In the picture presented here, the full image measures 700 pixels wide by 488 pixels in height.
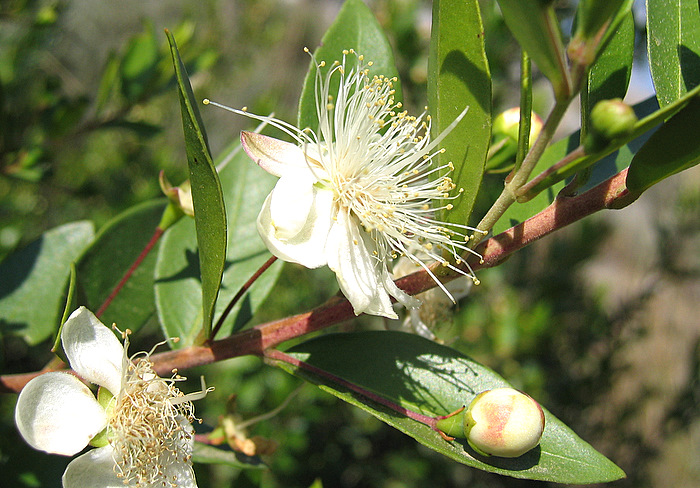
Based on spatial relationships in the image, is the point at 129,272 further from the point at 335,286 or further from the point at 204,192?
the point at 335,286

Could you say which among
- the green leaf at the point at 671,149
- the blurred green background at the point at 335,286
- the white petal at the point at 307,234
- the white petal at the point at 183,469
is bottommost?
the blurred green background at the point at 335,286

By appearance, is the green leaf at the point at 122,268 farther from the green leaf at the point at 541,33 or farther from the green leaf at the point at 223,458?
the green leaf at the point at 541,33

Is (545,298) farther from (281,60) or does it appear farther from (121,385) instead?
(281,60)

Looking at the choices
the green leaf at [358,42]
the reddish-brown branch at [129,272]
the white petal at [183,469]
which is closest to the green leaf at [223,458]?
the white petal at [183,469]

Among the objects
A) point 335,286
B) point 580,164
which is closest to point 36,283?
point 580,164

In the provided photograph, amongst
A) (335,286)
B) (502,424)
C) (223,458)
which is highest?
(502,424)

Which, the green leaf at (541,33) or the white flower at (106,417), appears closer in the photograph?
the green leaf at (541,33)

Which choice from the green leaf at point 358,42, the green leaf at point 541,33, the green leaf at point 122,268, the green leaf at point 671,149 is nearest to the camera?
the green leaf at point 541,33

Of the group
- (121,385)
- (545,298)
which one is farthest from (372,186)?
(545,298)
